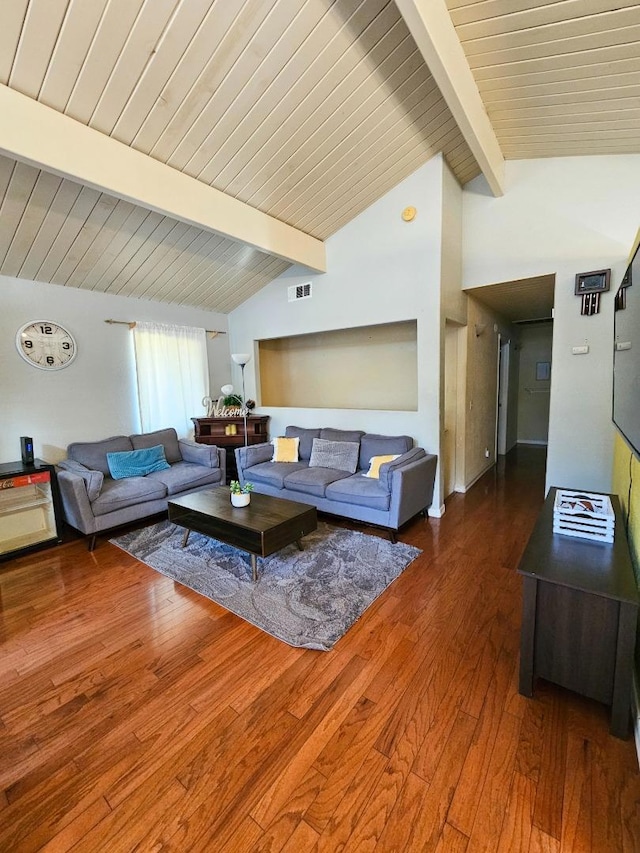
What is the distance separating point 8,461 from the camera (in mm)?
3416

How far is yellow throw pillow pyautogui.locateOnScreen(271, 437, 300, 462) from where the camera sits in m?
4.37

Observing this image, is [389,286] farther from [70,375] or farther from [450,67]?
[70,375]

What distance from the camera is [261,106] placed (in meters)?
2.43

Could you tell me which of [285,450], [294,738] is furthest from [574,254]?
[294,738]

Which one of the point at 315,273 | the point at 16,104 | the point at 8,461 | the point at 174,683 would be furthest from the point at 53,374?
the point at 174,683

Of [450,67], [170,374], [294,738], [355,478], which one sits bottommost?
[294,738]

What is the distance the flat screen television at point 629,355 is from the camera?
58.2 inches

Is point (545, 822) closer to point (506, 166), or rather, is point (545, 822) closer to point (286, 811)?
point (286, 811)

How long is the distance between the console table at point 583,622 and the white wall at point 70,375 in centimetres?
418

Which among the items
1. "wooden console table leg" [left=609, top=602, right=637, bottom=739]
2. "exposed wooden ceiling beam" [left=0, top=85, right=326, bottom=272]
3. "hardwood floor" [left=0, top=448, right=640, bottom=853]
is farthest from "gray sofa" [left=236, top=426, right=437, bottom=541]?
"exposed wooden ceiling beam" [left=0, top=85, right=326, bottom=272]

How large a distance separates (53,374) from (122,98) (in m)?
2.57

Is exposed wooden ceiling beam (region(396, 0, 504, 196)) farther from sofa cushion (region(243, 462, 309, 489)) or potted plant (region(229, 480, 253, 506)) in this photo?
sofa cushion (region(243, 462, 309, 489))

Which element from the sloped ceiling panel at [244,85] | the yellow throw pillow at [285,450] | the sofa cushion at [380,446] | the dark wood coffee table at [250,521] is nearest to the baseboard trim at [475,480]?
the sofa cushion at [380,446]

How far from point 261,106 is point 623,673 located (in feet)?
11.6
